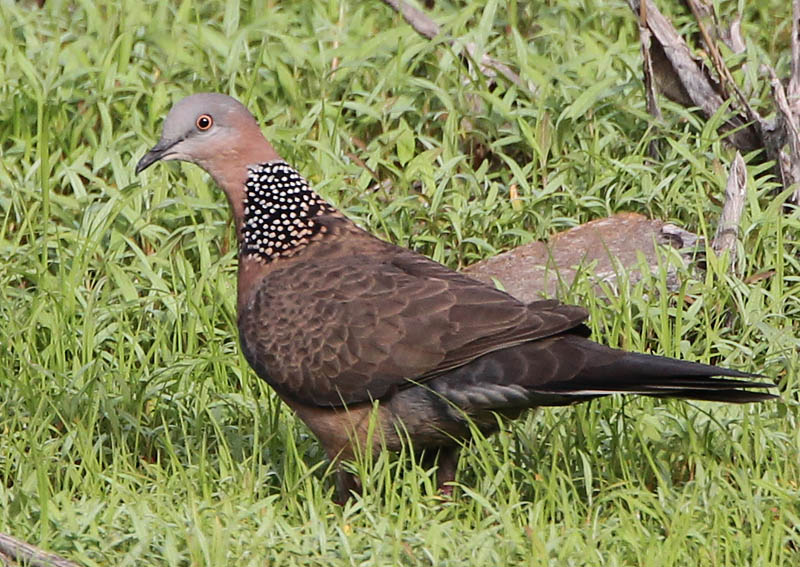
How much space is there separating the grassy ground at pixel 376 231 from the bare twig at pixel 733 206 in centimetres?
9

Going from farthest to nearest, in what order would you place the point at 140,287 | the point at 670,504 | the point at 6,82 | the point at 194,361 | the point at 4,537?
the point at 6,82 → the point at 140,287 → the point at 194,361 → the point at 670,504 → the point at 4,537

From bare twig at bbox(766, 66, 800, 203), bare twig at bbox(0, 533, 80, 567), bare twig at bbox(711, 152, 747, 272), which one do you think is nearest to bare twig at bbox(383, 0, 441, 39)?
bare twig at bbox(766, 66, 800, 203)

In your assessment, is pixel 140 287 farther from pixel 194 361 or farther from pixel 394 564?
pixel 394 564

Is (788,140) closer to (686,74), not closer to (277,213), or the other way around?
(686,74)

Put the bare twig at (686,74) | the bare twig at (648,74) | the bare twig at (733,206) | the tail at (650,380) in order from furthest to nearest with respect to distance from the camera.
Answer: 1. the bare twig at (686,74)
2. the bare twig at (648,74)
3. the bare twig at (733,206)
4. the tail at (650,380)

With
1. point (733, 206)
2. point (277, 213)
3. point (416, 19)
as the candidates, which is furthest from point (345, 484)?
point (416, 19)

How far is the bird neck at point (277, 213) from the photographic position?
543cm

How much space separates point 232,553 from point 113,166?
3026mm

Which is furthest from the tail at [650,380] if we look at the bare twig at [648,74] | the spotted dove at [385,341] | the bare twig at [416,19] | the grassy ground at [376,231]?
the bare twig at [416,19]

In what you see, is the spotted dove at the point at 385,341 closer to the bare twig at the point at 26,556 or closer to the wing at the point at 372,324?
the wing at the point at 372,324

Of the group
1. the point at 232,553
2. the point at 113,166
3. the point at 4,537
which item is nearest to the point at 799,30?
the point at 113,166

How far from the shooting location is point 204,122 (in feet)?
18.4

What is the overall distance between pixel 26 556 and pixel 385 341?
55.5 inches

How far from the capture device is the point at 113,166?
6980 millimetres
